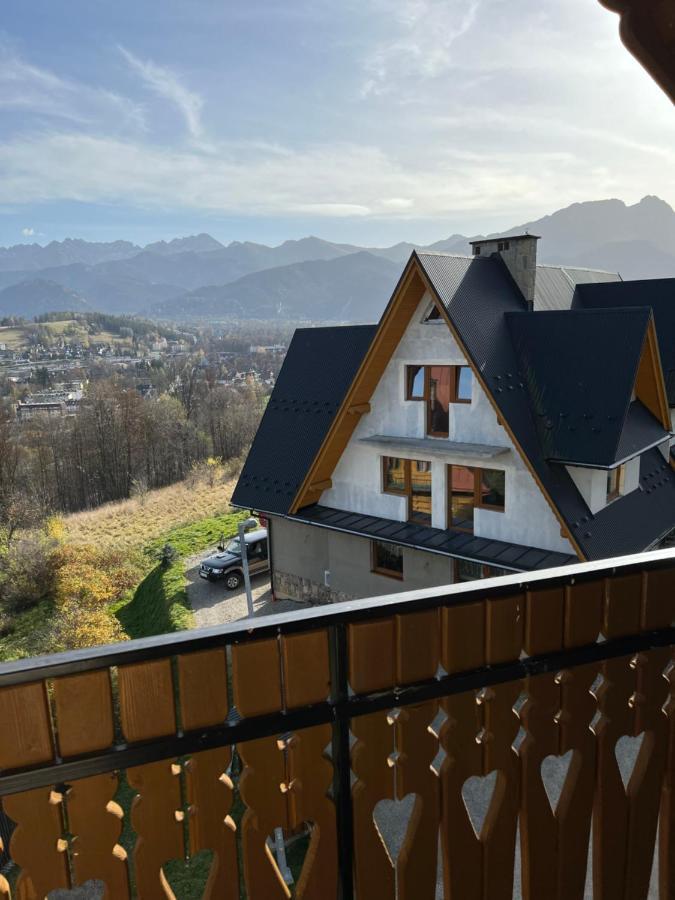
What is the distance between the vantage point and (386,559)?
1155cm

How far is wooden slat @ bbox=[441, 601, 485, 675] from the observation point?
155cm

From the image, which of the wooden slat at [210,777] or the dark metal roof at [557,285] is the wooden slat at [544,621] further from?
the dark metal roof at [557,285]

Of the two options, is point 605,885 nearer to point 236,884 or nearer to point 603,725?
point 603,725

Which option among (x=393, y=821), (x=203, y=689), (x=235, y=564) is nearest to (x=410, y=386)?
(x=393, y=821)

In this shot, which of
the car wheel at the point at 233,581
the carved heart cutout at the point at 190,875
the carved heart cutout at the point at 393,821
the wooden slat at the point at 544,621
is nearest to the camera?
the wooden slat at the point at 544,621

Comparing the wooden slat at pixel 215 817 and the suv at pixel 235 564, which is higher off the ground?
the wooden slat at pixel 215 817

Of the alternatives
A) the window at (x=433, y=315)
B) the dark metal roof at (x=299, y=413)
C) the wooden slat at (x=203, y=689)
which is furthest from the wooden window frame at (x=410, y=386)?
the wooden slat at (x=203, y=689)

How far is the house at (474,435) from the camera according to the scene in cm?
884

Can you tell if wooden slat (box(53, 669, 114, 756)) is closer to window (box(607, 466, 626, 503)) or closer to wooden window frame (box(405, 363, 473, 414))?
wooden window frame (box(405, 363, 473, 414))

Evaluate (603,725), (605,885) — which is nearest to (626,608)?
(603,725)

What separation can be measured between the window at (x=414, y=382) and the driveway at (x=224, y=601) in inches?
209

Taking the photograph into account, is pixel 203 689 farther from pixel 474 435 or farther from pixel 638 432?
pixel 638 432

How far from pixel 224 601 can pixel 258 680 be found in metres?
14.1

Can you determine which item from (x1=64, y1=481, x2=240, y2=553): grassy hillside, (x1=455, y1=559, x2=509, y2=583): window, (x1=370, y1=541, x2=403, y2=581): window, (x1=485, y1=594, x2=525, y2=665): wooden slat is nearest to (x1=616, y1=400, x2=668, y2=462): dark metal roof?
(x1=455, y1=559, x2=509, y2=583): window
